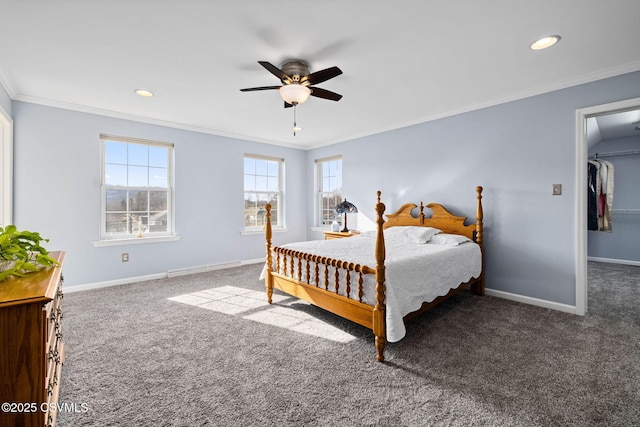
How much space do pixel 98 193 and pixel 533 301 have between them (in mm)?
5516

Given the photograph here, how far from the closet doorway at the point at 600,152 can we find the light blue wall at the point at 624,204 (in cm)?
1

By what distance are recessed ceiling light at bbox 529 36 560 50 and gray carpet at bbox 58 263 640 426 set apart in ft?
7.80

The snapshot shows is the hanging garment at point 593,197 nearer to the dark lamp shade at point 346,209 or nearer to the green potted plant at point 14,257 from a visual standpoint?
the dark lamp shade at point 346,209

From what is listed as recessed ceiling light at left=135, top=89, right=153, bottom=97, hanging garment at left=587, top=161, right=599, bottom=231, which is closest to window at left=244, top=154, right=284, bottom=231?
recessed ceiling light at left=135, top=89, right=153, bottom=97

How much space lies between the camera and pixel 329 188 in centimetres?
577

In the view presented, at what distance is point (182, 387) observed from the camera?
1.79 m

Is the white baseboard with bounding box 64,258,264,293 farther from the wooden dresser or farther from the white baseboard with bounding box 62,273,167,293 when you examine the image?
the wooden dresser

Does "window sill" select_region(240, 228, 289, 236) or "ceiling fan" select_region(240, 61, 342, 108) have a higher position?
"ceiling fan" select_region(240, 61, 342, 108)

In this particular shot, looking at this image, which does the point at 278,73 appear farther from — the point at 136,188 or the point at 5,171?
the point at 5,171

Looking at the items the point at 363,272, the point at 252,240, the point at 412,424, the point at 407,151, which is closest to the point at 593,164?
the point at 407,151

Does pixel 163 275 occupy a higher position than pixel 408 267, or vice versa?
pixel 408 267

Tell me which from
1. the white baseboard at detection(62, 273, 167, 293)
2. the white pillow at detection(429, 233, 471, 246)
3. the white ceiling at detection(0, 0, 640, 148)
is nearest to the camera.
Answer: the white ceiling at detection(0, 0, 640, 148)

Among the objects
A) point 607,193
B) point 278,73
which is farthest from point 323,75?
point 607,193

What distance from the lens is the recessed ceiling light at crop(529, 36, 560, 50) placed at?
2148 mm
